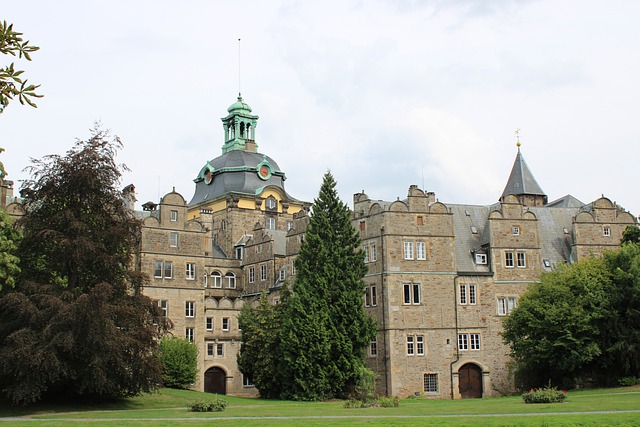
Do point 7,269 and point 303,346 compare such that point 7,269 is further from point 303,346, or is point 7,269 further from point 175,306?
point 175,306

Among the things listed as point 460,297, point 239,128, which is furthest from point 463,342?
point 239,128

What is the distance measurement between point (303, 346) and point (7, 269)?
19.4 metres

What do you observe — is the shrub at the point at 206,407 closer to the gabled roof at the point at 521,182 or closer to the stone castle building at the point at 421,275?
the stone castle building at the point at 421,275

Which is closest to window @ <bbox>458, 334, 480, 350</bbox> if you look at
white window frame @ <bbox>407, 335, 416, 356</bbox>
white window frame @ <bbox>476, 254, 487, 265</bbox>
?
white window frame @ <bbox>407, 335, 416, 356</bbox>

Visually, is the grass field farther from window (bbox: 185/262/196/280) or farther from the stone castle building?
window (bbox: 185/262/196/280)

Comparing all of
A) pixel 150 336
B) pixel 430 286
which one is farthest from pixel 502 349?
pixel 150 336

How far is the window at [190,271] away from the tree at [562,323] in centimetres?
2501

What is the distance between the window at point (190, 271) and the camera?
65.2m

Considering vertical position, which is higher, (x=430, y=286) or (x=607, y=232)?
(x=607, y=232)

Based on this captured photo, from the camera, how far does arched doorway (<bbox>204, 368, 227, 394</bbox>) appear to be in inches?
2594

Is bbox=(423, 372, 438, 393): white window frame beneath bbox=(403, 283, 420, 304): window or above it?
beneath

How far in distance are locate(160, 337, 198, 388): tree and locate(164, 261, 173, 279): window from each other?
6173mm

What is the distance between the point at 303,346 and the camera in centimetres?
5281

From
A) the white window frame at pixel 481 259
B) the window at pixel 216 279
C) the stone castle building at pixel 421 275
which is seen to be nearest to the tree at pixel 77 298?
the stone castle building at pixel 421 275
